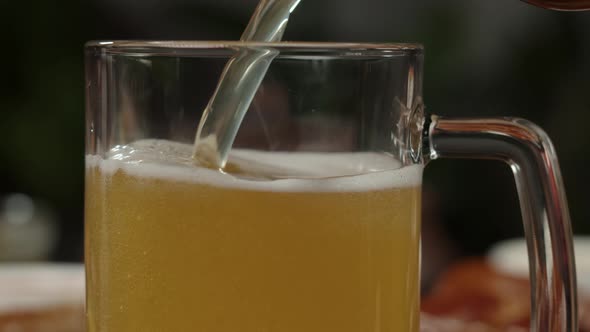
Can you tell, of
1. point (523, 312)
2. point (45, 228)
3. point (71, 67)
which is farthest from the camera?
point (71, 67)

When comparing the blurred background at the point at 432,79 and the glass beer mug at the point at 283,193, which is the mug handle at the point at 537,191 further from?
the blurred background at the point at 432,79

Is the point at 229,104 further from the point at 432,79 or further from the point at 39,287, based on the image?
the point at 432,79

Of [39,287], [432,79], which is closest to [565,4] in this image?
[39,287]

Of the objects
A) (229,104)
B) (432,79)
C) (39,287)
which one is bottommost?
(39,287)

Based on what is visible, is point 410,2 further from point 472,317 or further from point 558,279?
point 558,279

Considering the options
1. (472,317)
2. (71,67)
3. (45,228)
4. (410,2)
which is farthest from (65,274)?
(410,2)

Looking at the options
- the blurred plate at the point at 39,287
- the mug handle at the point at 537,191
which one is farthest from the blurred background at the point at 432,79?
the mug handle at the point at 537,191

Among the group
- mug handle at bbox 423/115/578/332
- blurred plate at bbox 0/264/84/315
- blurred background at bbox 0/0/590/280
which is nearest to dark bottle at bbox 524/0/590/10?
mug handle at bbox 423/115/578/332
